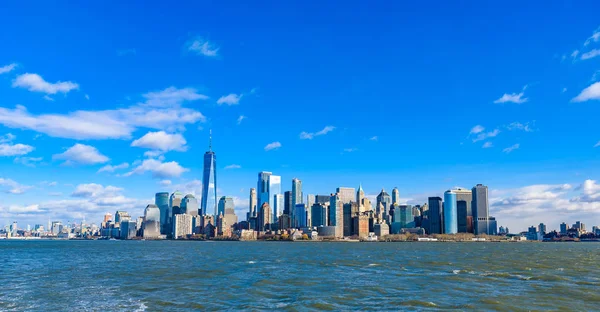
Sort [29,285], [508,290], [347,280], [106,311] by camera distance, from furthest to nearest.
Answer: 1. [347,280]
2. [29,285]
3. [508,290]
4. [106,311]

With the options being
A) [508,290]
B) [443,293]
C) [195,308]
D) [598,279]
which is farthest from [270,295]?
[598,279]

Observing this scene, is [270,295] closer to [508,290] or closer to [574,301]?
[508,290]

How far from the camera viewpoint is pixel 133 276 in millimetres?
77438

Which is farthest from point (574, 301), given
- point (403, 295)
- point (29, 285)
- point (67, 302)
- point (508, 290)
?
point (29, 285)

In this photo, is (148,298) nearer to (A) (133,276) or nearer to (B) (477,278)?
(A) (133,276)

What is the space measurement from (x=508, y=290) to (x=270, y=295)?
97.7ft

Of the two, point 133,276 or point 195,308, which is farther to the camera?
point 133,276

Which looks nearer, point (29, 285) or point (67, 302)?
point (67, 302)

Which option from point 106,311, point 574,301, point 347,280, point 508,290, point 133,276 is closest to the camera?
point 106,311


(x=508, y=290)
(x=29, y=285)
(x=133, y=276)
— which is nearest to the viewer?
(x=508, y=290)

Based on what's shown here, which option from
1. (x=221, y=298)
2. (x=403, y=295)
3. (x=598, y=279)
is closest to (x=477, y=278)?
(x=598, y=279)

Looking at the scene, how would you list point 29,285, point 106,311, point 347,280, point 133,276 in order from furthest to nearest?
point 133,276, point 347,280, point 29,285, point 106,311

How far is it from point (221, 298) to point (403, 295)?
2116cm

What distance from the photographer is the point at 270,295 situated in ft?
182
